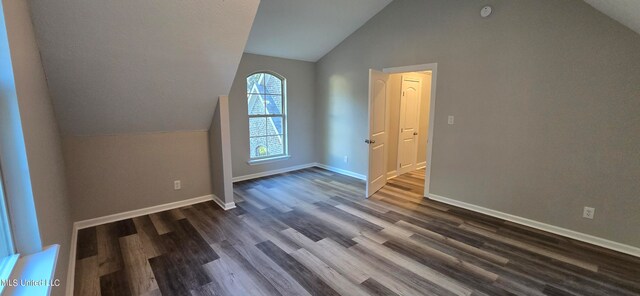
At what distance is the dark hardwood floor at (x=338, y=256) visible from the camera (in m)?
2.08

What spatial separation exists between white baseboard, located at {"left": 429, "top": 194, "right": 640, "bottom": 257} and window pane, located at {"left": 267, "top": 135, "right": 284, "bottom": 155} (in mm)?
3131

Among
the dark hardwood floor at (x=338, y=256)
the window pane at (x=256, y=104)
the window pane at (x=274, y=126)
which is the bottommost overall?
the dark hardwood floor at (x=338, y=256)

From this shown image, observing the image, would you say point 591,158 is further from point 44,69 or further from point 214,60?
point 44,69

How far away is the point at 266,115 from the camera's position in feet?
16.9

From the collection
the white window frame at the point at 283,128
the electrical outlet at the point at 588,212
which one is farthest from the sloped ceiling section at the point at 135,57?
the electrical outlet at the point at 588,212

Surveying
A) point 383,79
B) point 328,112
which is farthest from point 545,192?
point 328,112

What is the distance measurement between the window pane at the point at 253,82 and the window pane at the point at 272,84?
0.48 ft

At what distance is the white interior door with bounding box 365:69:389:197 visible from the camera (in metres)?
3.85

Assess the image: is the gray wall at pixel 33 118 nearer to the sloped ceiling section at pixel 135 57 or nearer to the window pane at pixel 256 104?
the sloped ceiling section at pixel 135 57

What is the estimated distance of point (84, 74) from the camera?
236cm

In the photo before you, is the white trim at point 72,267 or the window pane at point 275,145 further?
the window pane at point 275,145

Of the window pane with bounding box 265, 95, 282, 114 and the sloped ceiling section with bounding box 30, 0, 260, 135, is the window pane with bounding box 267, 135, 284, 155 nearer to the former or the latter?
the window pane with bounding box 265, 95, 282, 114

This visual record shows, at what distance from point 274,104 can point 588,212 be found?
4.63m

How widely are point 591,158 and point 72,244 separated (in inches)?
199
